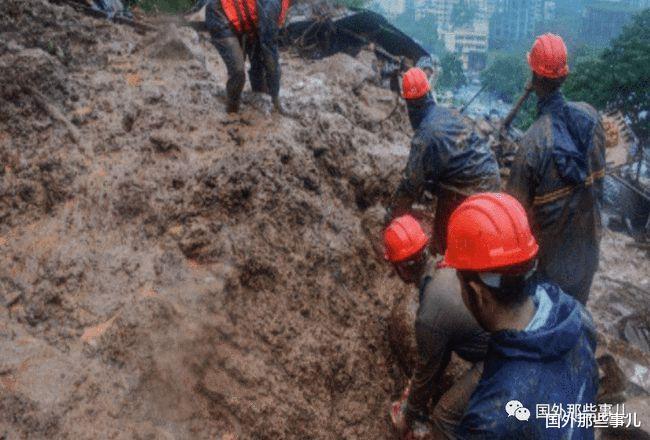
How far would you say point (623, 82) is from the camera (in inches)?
587

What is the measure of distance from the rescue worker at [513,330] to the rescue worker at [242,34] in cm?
299

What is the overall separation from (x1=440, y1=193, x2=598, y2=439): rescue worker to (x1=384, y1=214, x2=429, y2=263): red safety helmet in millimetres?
833

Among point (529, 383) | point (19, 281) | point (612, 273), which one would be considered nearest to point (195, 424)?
point (19, 281)

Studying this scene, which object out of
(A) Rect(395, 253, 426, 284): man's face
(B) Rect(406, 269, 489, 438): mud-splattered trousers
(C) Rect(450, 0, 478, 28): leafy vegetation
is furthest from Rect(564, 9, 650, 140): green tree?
(C) Rect(450, 0, 478, 28): leafy vegetation

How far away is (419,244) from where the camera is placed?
2420mm

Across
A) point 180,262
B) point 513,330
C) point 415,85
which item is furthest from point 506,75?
point 513,330

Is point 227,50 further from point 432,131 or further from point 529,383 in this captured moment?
point 529,383

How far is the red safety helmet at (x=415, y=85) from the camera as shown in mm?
3453

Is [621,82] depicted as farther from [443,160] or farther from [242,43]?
[242,43]

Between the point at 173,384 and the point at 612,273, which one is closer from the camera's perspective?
the point at 173,384

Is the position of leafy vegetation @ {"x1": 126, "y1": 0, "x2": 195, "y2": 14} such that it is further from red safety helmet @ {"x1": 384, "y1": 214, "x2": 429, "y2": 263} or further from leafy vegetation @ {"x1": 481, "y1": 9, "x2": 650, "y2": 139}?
leafy vegetation @ {"x1": 481, "y1": 9, "x2": 650, "y2": 139}

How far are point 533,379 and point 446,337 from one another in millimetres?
899

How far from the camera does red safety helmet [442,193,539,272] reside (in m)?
1.43

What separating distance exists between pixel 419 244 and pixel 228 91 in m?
2.45
